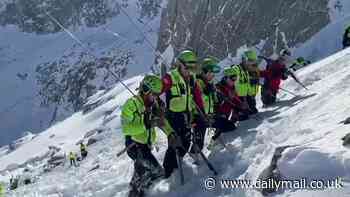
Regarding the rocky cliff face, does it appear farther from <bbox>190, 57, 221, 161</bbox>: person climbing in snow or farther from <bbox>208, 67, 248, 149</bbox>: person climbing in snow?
<bbox>190, 57, 221, 161</bbox>: person climbing in snow

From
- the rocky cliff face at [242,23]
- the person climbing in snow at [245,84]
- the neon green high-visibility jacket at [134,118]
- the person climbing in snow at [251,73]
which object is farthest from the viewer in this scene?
the rocky cliff face at [242,23]

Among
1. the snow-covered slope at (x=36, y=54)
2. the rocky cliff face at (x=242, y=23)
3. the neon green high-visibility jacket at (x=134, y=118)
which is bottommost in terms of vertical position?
the snow-covered slope at (x=36, y=54)

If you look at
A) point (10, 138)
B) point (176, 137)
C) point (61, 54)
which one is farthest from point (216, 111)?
point (61, 54)

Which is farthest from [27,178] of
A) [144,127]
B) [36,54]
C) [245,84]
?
[36,54]

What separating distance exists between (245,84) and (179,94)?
3.03 m

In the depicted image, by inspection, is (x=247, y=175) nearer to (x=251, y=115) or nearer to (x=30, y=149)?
(x=251, y=115)

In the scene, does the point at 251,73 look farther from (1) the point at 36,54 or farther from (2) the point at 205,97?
(1) the point at 36,54

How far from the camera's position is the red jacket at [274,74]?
14.5 m

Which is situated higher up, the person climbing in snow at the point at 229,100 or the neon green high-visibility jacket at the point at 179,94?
the neon green high-visibility jacket at the point at 179,94

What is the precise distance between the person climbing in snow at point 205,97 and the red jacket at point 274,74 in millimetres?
2547

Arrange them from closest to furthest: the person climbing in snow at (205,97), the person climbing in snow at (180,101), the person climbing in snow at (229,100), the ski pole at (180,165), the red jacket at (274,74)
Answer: the ski pole at (180,165)
the person climbing in snow at (180,101)
the person climbing in snow at (205,97)
the person climbing in snow at (229,100)
the red jacket at (274,74)

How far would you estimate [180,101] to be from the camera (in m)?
10.5

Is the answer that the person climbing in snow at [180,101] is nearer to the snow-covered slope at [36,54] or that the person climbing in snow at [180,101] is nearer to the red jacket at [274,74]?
the red jacket at [274,74]

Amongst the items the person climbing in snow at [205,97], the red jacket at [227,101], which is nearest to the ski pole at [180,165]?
the person climbing in snow at [205,97]
